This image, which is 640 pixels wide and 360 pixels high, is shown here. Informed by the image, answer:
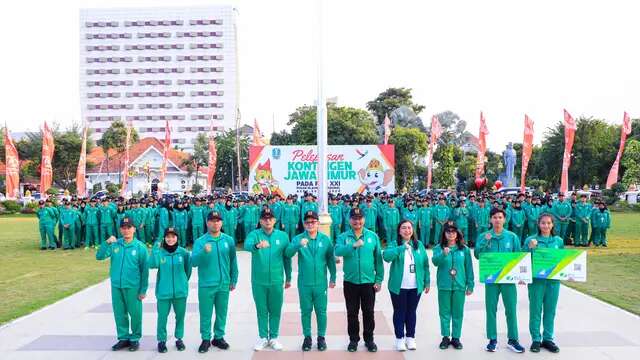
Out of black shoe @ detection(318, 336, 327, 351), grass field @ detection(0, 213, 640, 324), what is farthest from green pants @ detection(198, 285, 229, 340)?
Result: grass field @ detection(0, 213, 640, 324)

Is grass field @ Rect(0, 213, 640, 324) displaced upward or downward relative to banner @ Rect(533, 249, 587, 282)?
downward

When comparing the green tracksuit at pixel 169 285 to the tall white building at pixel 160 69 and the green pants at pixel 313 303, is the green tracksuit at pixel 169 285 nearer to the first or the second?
the green pants at pixel 313 303

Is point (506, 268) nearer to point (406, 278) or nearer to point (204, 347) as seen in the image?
point (406, 278)

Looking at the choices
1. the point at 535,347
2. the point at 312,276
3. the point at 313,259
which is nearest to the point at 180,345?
the point at 312,276

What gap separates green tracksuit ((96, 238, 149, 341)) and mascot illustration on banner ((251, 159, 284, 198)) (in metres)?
13.4

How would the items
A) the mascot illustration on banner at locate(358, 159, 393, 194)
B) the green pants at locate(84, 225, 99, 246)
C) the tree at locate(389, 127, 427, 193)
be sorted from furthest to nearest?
the tree at locate(389, 127, 427, 193) → the mascot illustration on banner at locate(358, 159, 393, 194) → the green pants at locate(84, 225, 99, 246)

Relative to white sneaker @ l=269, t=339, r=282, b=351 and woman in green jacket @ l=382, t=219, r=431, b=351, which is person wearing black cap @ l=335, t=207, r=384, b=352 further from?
white sneaker @ l=269, t=339, r=282, b=351

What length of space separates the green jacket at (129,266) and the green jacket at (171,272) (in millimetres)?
139

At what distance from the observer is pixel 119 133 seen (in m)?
51.8

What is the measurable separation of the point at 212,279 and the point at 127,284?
1.01 metres

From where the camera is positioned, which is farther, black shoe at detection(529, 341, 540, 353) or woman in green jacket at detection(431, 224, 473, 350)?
woman in green jacket at detection(431, 224, 473, 350)

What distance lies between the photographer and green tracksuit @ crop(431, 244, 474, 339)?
263 inches

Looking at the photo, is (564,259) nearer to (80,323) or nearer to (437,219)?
(80,323)

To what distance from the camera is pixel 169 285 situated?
22.0ft
